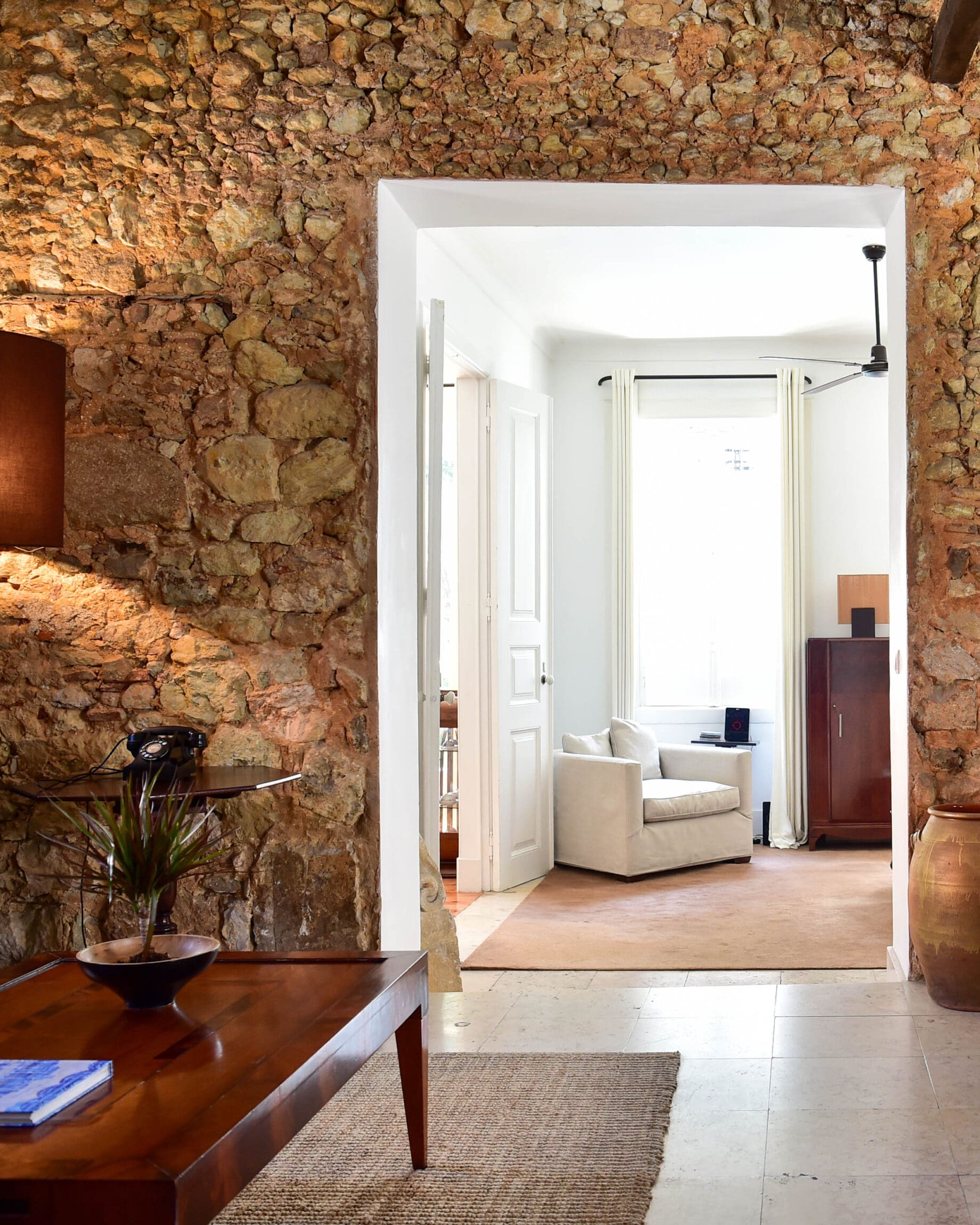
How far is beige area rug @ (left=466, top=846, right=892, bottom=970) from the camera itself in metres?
4.78

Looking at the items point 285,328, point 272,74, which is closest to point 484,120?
point 272,74

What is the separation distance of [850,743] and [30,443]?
570 cm

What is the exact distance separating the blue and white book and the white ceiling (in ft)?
13.2

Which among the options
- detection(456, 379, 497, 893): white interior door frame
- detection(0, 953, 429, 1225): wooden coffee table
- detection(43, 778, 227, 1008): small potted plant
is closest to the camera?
detection(0, 953, 429, 1225): wooden coffee table

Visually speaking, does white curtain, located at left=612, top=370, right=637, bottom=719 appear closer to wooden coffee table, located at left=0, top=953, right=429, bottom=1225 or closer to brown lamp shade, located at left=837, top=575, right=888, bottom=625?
brown lamp shade, located at left=837, top=575, right=888, bottom=625

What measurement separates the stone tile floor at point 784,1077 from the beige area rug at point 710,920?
40 cm

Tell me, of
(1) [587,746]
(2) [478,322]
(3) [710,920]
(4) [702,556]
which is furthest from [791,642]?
(2) [478,322]

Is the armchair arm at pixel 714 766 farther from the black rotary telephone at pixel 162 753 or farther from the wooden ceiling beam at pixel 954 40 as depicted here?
the black rotary telephone at pixel 162 753

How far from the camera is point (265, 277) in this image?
3.62m

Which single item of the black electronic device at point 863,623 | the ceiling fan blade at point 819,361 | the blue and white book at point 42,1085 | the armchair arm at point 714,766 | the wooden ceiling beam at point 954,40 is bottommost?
the armchair arm at point 714,766

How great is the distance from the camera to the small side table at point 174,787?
113 inches

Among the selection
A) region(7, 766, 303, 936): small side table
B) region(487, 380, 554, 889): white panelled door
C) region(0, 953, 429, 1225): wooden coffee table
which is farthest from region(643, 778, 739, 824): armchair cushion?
region(0, 953, 429, 1225): wooden coffee table

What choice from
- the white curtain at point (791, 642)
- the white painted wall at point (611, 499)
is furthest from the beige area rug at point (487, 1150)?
the white painted wall at point (611, 499)

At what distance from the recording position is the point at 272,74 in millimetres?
3562
